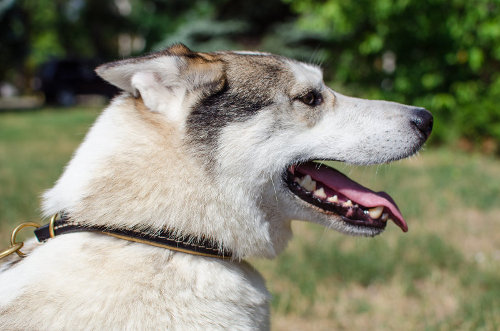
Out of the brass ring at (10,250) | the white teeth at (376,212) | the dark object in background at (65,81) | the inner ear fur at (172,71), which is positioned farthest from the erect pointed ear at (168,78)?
the dark object in background at (65,81)

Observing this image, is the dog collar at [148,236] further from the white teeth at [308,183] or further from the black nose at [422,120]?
the black nose at [422,120]

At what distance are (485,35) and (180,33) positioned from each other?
23.2 ft

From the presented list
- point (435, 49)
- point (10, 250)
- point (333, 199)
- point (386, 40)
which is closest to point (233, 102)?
point (333, 199)

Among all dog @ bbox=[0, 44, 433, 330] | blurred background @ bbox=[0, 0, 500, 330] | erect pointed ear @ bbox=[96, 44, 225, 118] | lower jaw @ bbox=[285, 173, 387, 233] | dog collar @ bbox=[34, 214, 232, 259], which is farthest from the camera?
blurred background @ bbox=[0, 0, 500, 330]

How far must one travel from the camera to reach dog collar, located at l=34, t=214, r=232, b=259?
6.48ft

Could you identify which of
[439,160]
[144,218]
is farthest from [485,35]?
[144,218]

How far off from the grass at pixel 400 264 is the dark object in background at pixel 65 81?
16.2 meters

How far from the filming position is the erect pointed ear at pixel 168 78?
2094mm

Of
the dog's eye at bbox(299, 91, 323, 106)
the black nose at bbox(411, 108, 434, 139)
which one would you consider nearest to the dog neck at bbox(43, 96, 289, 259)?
the dog's eye at bbox(299, 91, 323, 106)

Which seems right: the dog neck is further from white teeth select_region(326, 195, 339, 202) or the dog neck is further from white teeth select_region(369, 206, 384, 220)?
white teeth select_region(369, 206, 384, 220)

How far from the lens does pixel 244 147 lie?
2188 millimetres

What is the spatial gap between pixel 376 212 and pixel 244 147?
0.77 meters

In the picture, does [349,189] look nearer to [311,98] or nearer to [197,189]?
[311,98]

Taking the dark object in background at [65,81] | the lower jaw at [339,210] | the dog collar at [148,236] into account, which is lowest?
the dark object in background at [65,81]
